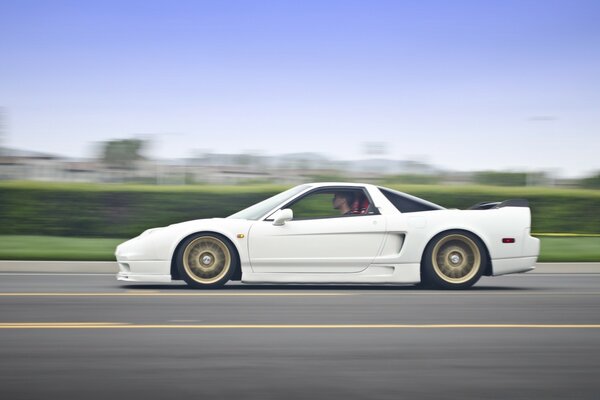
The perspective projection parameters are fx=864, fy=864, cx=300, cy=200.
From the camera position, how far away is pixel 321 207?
19.5 meters

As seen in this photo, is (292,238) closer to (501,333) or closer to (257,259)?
(257,259)

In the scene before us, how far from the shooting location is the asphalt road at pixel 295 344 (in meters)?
4.68

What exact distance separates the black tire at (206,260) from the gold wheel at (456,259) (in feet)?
7.90

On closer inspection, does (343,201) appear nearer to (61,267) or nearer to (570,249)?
(61,267)

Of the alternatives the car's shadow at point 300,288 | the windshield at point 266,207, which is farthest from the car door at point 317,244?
the car's shadow at point 300,288

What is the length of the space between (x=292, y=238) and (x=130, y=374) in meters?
5.20

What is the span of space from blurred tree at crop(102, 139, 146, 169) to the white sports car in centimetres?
1345

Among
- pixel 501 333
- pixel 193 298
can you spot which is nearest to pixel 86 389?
pixel 501 333

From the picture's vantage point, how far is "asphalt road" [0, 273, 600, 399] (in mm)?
4684

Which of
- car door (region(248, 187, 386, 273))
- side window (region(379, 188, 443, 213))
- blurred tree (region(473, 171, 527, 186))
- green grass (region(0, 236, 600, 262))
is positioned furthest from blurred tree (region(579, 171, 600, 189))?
car door (region(248, 187, 386, 273))

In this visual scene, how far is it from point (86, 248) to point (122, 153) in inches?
490

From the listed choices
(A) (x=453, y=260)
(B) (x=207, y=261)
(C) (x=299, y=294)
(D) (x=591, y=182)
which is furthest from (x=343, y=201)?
(D) (x=591, y=182)

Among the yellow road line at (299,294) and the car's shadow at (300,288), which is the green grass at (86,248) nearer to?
the car's shadow at (300,288)

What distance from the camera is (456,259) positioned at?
33.9 feet
